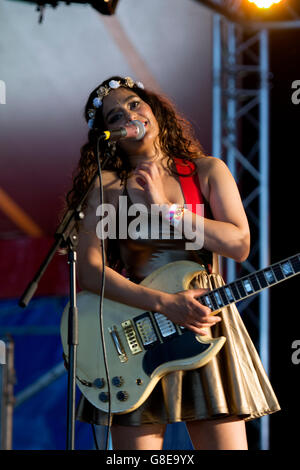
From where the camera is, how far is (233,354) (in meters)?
2.02

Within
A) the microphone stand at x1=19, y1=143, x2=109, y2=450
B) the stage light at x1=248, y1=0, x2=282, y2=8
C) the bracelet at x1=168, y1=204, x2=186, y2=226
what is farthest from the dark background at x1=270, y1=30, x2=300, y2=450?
the microphone stand at x1=19, y1=143, x2=109, y2=450

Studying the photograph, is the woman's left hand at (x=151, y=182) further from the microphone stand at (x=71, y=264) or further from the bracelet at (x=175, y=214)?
the microphone stand at (x=71, y=264)

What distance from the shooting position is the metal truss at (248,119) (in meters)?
4.31

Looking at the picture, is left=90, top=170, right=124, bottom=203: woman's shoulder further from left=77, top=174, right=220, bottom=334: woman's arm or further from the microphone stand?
the microphone stand

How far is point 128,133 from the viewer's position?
85.0 inches

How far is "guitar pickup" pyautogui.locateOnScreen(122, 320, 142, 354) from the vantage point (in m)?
2.10

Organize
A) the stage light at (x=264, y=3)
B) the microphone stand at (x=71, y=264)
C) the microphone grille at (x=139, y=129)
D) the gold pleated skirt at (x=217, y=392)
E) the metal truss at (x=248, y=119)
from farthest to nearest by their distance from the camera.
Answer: the metal truss at (x=248, y=119), the stage light at (x=264, y=3), the microphone grille at (x=139, y=129), the gold pleated skirt at (x=217, y=392), the microphone stand at (x=71, y=264)

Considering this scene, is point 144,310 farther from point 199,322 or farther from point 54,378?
point 54,378

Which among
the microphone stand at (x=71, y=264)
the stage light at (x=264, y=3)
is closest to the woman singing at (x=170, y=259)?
the microphone stand at (x=71, y=264)

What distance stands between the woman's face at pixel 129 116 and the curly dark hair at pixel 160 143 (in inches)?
2.0

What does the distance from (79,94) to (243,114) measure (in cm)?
124

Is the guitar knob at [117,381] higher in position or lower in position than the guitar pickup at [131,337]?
lower

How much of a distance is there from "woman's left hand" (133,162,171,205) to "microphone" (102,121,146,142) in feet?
0.34

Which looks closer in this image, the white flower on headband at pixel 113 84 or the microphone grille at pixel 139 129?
the microphone grille at pixel 139 129
